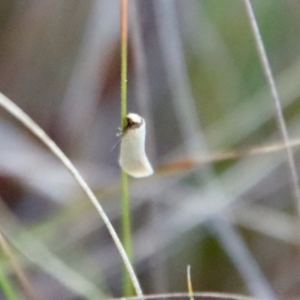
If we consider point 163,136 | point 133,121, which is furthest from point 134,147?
point 163,136

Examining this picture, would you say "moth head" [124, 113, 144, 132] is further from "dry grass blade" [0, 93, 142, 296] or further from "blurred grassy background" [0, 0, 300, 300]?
"blurred grassy background" [0, 0, 300, 300]

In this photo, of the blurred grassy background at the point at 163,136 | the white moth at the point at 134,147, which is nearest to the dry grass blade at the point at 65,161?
the white moth at the point at 134,147

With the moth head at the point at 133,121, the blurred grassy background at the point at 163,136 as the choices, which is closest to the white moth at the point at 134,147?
the moth head at the point at 133,121

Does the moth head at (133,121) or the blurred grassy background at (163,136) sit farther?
the blurred grassy background at (163,136)

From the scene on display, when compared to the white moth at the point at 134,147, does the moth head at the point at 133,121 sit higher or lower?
higher

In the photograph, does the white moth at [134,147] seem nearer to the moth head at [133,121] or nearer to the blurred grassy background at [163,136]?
the moth head at [133,121]

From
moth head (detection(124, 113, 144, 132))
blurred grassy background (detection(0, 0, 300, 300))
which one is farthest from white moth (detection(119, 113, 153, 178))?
blurred grassy background (detection(0, 0, 300, 300))
